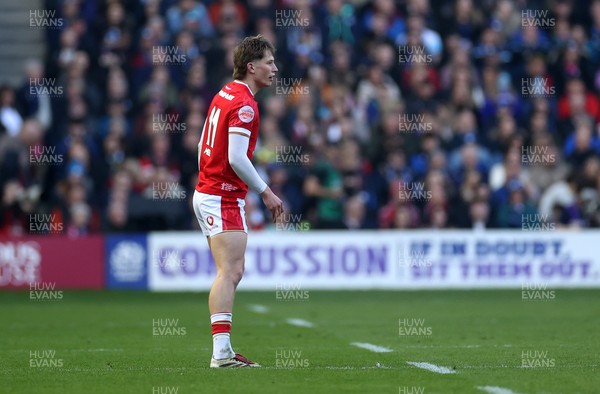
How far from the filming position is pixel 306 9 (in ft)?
79.2

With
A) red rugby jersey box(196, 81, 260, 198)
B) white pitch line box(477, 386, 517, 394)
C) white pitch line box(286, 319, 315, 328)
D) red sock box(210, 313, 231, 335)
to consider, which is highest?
red rugby jersey box(196, 81, 260, 198)

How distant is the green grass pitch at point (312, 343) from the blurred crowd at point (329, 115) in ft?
5.88

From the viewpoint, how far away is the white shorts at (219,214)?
32.8 ft

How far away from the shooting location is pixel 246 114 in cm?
995

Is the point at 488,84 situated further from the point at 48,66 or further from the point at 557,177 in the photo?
the point at 48,66

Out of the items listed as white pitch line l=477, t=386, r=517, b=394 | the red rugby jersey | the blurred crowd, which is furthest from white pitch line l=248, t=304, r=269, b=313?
white pitch line l=477, t=386, r=517, b=394

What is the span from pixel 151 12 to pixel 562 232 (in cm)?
832

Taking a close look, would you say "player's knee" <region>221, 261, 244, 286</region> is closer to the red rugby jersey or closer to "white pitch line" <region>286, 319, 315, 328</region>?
the red rugby jersey

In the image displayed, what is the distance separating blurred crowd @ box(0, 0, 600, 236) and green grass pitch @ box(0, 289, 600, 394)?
179 cm

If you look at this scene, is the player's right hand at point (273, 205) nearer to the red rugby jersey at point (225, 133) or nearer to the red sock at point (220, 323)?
the red rugby jersey at point (225, 133)

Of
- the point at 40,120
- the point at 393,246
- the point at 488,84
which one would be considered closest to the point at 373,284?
the point at 393,246

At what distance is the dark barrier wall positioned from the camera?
20.7 m

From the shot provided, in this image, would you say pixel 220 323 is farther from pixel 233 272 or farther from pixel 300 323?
pixel 300 323

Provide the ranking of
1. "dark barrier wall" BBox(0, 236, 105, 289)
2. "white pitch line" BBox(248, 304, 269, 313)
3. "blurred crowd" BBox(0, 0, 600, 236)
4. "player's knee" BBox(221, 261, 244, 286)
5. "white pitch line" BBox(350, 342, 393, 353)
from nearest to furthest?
"player's knee" BBox(221, 261, 244, 286) → "white pitch line" BBox(350, 342, 393, 353) → "white pitch line" BBox(248, 304, 269, 313) → "dark barrier wall" BBox(0, 236, 105, 289) → "blurred crowd" BBox(0, 0, 600, 236)
